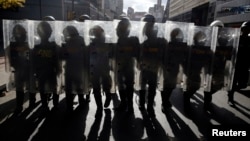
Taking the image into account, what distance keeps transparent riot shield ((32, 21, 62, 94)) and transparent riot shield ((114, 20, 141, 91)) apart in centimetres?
119

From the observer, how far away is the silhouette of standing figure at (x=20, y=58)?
15.3 ft

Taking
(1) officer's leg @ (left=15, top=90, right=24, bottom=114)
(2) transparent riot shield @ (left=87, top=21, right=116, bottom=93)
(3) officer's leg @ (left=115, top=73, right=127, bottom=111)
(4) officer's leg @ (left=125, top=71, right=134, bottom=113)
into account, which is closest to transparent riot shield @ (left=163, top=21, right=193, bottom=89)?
(4) officer's leg @ (left=125, top=71, right=134, bottom=113)

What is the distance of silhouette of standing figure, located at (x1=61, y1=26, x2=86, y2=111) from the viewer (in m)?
4.53

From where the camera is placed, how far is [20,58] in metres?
4.71

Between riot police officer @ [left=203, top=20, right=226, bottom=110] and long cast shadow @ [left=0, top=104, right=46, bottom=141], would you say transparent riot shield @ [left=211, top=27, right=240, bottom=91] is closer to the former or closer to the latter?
riot police officer @ [left=203, top=20, right=226, bottom=110]

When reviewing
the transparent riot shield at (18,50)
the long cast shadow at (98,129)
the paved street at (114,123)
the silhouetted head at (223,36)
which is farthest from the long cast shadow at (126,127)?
the silhouetted head at (223,36)

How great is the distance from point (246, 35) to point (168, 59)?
2041 millimetres

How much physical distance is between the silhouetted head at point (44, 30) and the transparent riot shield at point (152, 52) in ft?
6.16

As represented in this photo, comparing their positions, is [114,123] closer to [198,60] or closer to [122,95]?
[122,95]

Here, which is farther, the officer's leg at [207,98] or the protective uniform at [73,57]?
the officer's leg at [207,98]

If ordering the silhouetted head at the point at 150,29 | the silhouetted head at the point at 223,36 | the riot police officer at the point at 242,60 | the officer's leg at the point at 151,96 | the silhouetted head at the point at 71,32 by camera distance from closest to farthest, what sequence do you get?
Answer: 1. the silhouetted head at the point at 71,32
2. the silhouetted head at the point at 150,29
3. the officer's leg at the point at 151,96
4. the silhouetted head at the point at 223,36
5. the riot police officer at the point at 242,60

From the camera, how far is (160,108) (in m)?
5.55

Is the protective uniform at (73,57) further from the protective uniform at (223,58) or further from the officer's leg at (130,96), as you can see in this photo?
the protective uniform at (223,58)

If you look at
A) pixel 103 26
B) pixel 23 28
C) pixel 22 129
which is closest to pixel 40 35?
pixel 23 28
